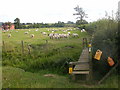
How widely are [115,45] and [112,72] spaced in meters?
0.91

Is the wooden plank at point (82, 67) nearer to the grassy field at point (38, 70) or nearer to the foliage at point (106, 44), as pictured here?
the foliage at point (106, 44)

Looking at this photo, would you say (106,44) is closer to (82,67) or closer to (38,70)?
(82,67)

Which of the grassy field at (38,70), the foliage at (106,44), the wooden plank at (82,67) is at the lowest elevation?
the grassy field at (38,70)

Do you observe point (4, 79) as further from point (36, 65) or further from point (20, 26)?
point (20, 26)

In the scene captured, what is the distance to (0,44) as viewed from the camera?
19.7 m

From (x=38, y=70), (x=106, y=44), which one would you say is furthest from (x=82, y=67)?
(x=38, y=70)

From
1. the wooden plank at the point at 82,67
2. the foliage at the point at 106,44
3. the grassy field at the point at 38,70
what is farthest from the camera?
the wooden plank at the point at 82,67

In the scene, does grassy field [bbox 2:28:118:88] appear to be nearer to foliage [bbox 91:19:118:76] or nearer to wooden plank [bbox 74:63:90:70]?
wooden plank [bbox 74:63:90:70]

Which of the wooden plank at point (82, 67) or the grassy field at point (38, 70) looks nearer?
the grassy field at point (38, 70)

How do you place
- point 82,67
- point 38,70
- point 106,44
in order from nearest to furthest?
point 106,44 < point 82,67 < point 38,70

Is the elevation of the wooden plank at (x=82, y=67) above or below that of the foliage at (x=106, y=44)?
below

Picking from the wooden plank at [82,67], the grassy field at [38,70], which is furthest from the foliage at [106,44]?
the grassy field at [38,70]

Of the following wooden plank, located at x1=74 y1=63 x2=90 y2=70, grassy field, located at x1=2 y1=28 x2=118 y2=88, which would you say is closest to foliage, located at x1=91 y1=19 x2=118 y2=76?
wooden plank, located at x1=74 y1=63 x2=90 y2=70

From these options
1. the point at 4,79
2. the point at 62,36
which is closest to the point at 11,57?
the point at 4,79
